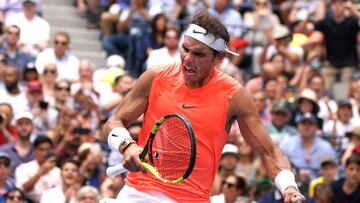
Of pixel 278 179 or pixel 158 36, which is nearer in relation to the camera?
pixel 278 179

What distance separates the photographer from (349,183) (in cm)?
1240

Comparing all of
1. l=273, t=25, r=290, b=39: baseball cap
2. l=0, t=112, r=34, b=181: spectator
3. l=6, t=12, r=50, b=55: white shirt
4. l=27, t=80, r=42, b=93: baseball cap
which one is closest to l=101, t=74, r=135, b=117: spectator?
l=27, t=80, r=42, b=93: baseball cap

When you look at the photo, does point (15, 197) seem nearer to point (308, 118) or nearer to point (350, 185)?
point (350, 185)

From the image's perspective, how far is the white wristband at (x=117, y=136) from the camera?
285 inches

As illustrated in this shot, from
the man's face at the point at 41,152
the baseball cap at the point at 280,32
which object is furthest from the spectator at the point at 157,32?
the man's face at the point at 41,152

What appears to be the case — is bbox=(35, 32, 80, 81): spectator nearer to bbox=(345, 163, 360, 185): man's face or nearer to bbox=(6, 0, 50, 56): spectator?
bbox=(6, 0, 50, 56): spectator

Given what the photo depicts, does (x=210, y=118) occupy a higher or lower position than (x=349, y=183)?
higher

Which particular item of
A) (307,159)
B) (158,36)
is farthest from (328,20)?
(307,159)

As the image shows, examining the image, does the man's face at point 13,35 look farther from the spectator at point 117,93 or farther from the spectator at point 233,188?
the spectator at point 233,188

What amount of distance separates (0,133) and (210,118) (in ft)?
20.8

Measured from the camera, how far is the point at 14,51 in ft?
51.0

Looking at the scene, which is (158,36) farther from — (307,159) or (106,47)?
(307,159)

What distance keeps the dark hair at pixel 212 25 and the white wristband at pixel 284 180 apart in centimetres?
97

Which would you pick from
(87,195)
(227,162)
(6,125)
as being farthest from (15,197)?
(227,162)
